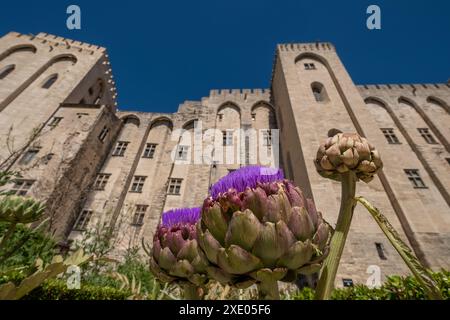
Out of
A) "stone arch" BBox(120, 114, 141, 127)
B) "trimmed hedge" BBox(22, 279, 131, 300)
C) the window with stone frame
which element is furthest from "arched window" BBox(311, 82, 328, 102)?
the window with stone frame

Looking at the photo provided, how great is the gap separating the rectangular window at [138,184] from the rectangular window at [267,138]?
33.2ft

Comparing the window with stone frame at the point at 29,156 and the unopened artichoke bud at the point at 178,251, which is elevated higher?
the window with stone frame at the point at 29,156

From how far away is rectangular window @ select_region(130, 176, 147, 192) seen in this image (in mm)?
18022

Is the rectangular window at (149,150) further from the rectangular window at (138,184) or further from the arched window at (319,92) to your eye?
the arched window at (319,92)

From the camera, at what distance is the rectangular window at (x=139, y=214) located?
1614cm

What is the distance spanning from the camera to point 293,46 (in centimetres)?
2127

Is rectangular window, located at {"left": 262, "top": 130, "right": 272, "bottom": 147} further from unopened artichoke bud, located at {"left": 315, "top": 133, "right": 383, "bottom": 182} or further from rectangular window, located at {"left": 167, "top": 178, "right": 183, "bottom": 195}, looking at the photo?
Answer: unopened artichoke bud, located at {"left": 315, "top": 133, "right": 383, "bottom": 182}

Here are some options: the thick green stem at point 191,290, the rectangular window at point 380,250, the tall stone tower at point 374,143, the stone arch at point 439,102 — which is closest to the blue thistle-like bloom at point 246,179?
the thick green stem at point 191,290

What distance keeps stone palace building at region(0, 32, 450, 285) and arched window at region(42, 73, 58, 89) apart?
10cm

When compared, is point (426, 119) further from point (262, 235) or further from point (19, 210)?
point (19, 210)

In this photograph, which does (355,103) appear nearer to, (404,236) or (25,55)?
(404,236)

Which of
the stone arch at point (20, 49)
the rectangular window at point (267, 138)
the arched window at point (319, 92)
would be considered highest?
the stone arch at point (20, 49)
